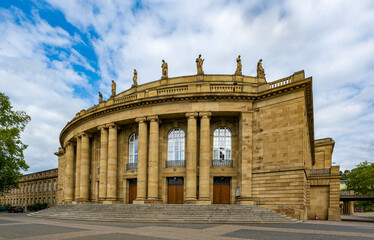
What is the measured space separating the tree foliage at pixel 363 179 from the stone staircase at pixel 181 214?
54.8m

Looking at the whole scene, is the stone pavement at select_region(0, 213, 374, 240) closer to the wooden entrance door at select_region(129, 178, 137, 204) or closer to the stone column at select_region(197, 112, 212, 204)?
the stone column at select_region(197, 112, 212, 204)

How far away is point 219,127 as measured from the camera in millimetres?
33125

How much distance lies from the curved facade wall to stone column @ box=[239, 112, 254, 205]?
95 millimetres

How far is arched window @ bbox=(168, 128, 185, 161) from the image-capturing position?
33.5 meters

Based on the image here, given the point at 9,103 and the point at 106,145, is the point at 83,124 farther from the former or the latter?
the point at 9,103

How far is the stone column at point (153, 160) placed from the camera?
3144 centimetres

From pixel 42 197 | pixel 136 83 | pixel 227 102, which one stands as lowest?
pixel 42 197

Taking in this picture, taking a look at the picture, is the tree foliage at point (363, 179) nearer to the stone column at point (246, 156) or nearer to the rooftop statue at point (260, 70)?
the rooftop statue at point (260, 70)

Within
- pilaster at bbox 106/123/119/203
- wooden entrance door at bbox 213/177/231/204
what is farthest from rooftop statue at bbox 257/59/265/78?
pilaster at bbox 106/123/119/203

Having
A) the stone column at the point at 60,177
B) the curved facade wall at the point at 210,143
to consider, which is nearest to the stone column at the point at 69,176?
the curved facade wall at the point at 210,143

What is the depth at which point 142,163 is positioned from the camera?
3238 centimetres

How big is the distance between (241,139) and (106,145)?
54.1ft

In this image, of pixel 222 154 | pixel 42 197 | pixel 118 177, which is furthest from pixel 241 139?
pixel 42 197

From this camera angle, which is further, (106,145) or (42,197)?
(42,197)
